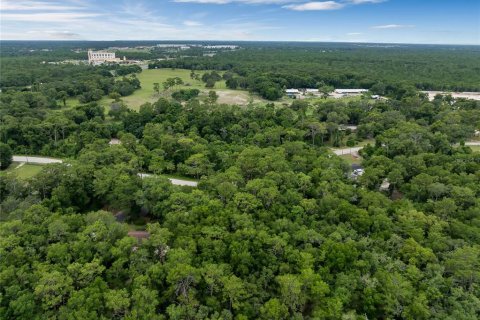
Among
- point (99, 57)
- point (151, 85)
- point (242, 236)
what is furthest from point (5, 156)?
point (99, 57)

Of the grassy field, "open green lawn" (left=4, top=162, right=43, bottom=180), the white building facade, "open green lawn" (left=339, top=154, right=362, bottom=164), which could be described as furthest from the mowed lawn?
"open green lawn" (left=339, top=154, right=362, bottom=164)

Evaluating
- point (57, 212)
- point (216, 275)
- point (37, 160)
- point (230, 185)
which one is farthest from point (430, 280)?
point (37, 160)

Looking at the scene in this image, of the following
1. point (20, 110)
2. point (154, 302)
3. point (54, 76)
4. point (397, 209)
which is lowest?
point (154, 302)

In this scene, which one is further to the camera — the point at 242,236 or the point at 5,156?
the point at 5,156

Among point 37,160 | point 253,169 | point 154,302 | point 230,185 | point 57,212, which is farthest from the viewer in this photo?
point 37,160

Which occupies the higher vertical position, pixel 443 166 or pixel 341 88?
pixel 341 88

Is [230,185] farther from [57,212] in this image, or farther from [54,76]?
[54,76]

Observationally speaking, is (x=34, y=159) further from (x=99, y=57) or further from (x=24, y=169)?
(x=99, y=57)

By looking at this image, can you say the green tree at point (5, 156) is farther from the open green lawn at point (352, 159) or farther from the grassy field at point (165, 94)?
the open green lawn at point (352, 159)
